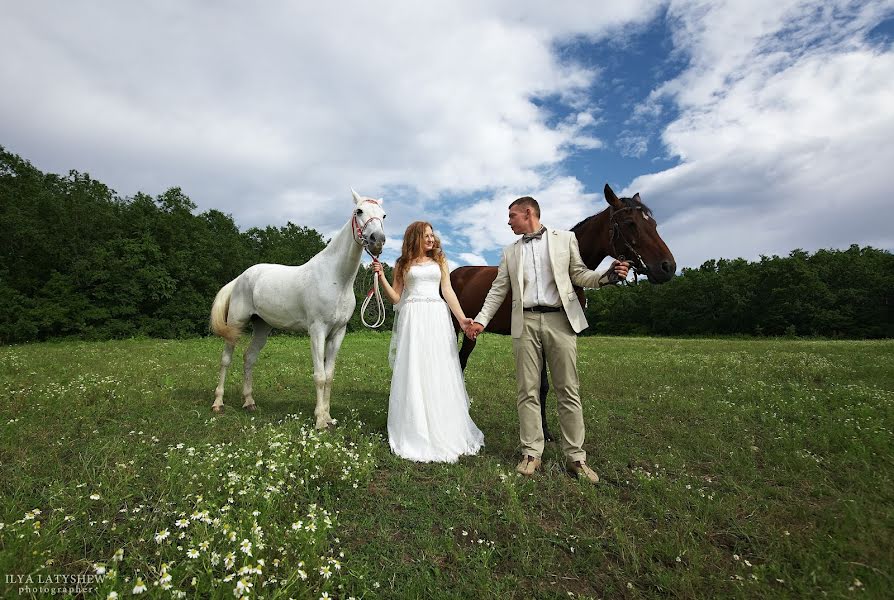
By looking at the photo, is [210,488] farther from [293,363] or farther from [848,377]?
[848,377]

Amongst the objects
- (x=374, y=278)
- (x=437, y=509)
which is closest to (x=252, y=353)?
(x=374, y=278)

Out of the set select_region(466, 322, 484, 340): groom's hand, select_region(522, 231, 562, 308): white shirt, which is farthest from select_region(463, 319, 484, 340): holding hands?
select_region(522, 231, 562, 308): white shirt

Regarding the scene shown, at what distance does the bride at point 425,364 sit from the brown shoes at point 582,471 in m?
1.31

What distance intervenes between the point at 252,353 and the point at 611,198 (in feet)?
22.6

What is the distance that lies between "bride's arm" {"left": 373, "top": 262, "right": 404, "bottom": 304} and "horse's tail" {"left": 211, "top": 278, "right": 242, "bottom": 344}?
11.6 ft

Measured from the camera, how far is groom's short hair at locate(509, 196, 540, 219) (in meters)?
5.10

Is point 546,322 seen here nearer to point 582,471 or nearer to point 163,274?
point 582,471

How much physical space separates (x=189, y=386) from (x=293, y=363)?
547 centimetres

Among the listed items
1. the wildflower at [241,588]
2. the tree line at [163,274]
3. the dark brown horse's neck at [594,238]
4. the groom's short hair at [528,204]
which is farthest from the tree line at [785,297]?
the wildflower at [241,588]

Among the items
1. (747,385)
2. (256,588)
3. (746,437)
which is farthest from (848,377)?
(256,588)

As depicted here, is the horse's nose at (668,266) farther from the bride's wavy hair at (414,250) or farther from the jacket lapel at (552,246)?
the bride's wavy hair at (414,250)

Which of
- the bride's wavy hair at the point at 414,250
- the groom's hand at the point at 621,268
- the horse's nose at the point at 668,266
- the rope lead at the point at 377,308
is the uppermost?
the bride's wavy hair at the point at 414,250

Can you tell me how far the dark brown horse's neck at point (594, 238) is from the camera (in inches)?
208

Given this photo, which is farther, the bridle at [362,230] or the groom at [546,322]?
the bridle at [362,230]
